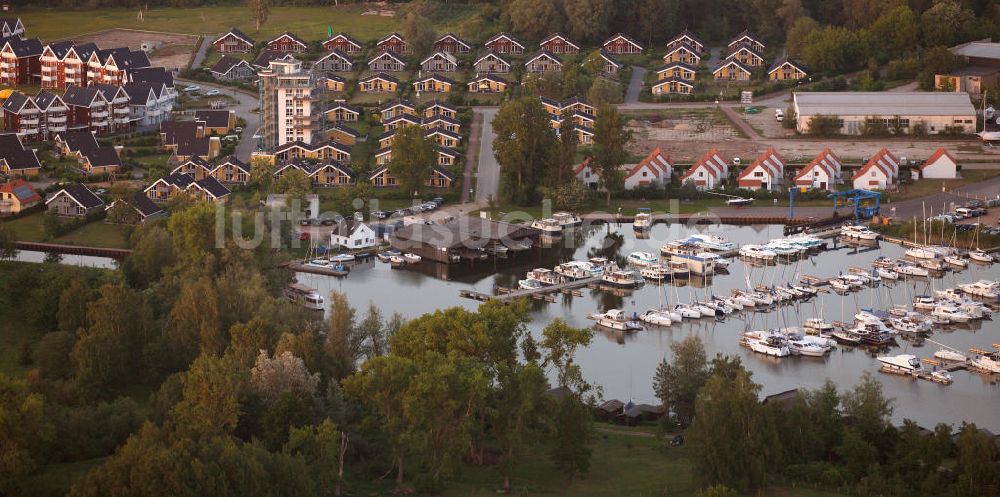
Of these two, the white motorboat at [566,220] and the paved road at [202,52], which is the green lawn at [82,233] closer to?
the white motorboat at [566,220]

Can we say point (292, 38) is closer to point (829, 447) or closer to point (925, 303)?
point (925, 303)

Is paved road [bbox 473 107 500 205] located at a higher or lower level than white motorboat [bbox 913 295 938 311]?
higher

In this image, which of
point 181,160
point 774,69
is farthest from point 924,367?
point 774,69

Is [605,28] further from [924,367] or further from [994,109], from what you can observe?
[924,367]

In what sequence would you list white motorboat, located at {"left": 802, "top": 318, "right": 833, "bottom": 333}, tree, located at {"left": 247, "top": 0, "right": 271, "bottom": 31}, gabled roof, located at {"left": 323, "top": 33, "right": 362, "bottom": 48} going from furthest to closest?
tree, located at {"left": 247, "top": 0, "right": 271, "bottom": 31}, gabled roof, located at {"left": 323, "top": 33, "right": 362, "bottom": 48}, white motorboat, located at {"left": 802, "top": 318, "right": 833, "bottom": 333}

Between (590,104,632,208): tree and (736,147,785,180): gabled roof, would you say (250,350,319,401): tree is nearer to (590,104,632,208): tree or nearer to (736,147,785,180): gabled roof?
(590,104,632,208): tree

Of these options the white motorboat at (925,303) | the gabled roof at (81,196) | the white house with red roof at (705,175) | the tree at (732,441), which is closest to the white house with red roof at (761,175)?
the white house with red roof at (705,175)

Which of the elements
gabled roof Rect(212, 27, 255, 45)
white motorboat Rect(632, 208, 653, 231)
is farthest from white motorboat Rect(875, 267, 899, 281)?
gabled roof Rect(212, 27, 255, 45)
